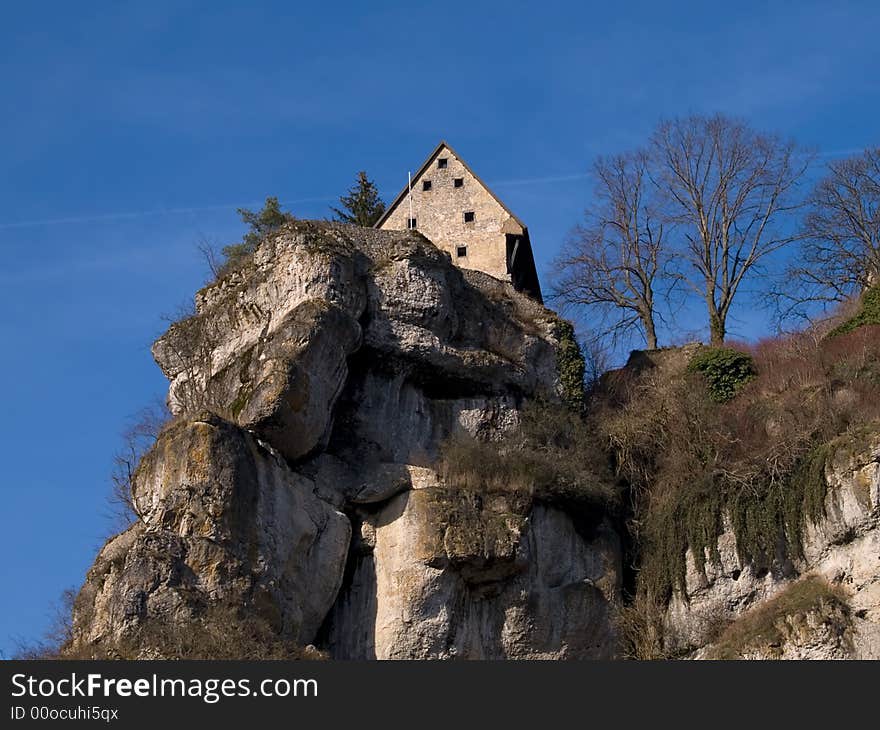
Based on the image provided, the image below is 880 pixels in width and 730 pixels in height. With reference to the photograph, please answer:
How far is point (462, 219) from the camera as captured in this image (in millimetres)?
38469

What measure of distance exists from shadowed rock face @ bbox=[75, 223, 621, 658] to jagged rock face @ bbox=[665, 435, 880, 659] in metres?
1.53

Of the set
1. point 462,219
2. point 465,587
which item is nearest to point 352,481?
point 465,587

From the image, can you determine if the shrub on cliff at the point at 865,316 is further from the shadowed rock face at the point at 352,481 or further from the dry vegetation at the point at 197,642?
the dry vegetation at the point at 197,642

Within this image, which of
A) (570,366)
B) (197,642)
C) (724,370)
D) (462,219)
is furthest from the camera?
(462,219)

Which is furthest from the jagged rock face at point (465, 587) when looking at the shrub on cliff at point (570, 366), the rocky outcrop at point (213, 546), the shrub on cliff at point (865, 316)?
the shrub on cliff at point (865, 316)

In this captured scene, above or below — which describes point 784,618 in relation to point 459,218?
below

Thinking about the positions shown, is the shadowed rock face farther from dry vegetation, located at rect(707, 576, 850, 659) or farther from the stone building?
the stone building

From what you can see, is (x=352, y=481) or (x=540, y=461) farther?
(x=540, y=461)

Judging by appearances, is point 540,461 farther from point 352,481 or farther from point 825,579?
point 825,579

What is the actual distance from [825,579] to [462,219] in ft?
43.6

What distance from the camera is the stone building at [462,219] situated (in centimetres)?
3800

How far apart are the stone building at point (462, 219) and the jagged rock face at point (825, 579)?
1015 cm

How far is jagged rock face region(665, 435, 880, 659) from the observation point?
27.3 meters

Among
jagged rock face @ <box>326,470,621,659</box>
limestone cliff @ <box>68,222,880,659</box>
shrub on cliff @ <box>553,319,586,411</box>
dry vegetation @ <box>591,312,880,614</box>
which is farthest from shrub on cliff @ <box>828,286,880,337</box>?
jagged rock face @ <box>326,470,621,659</box>
